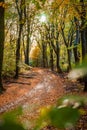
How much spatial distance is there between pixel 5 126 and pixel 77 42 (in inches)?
776

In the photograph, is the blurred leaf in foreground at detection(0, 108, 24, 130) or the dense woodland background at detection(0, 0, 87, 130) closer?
the blurred leaf in foreground at detection(0, 108, 24, 130)

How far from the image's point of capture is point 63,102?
1.91 ft

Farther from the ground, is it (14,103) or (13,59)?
(13,59)

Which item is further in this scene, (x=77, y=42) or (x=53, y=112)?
(x=77, y=42)

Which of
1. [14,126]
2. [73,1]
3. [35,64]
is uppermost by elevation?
[73,1]

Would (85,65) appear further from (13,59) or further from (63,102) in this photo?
(13,59)

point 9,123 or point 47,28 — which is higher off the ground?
point 47,28

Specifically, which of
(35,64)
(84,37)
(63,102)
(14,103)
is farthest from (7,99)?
(35,64)

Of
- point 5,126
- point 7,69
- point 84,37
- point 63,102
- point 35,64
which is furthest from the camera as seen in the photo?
point 35,64

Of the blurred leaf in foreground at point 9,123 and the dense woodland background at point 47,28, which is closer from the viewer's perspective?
the blurred leaf in foreground at point 9,123

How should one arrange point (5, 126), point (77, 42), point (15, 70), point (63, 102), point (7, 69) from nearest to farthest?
point (5, 126)
point (63, 102)
point (77, 42)
point (7, 69)
point (15, 70)

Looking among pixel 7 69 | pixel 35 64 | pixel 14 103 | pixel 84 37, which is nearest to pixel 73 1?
pixel 84 37

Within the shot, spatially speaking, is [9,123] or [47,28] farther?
[47,28]

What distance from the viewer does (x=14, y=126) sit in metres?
0.45
